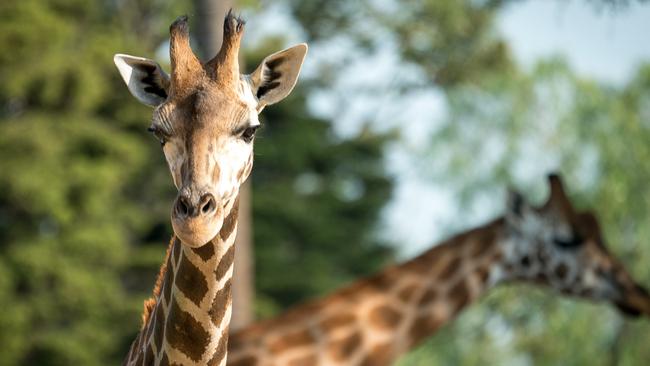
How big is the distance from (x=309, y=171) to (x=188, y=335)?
22960mm

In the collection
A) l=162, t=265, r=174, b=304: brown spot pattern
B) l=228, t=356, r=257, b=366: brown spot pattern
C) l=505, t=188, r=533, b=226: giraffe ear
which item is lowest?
l=162, t=265, r=174, b=304: brown spot pattern

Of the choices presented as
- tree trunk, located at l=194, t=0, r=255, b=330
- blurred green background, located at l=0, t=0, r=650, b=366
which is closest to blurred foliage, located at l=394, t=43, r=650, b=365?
blurred green background, located at l=0, t=0, r=650, b=366


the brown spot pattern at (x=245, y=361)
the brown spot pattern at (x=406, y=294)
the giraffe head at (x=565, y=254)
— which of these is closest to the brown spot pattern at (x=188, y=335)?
the brown spot pattern at (x=245, y=361)

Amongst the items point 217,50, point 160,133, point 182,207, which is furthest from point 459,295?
point 182,207

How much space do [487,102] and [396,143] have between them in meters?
8.05

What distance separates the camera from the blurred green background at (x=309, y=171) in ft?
57.0

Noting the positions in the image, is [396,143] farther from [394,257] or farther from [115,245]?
[115,245]

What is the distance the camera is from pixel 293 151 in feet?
83.5

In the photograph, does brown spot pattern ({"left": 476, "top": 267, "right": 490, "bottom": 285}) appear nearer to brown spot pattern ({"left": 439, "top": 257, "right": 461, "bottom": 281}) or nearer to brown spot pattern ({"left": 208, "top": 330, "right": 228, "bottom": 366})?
brown spot pattern ({"left": 439, "top": 257, "right": 461, "bottom": 281})

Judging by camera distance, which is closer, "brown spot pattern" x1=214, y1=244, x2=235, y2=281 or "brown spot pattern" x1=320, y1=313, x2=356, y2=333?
"brown spot pattern" x1=214, y1=244, x2=235, y2=281

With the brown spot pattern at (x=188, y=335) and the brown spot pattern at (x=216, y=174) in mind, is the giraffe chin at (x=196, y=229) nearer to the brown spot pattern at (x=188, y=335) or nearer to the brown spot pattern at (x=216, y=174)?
A: the brown spot pattern at (x=216, y=174)

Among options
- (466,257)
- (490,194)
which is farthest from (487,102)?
(466,257)

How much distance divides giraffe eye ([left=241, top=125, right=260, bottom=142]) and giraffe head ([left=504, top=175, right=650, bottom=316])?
14.5ft

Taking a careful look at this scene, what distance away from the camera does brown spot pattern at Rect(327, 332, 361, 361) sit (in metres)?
6.61
